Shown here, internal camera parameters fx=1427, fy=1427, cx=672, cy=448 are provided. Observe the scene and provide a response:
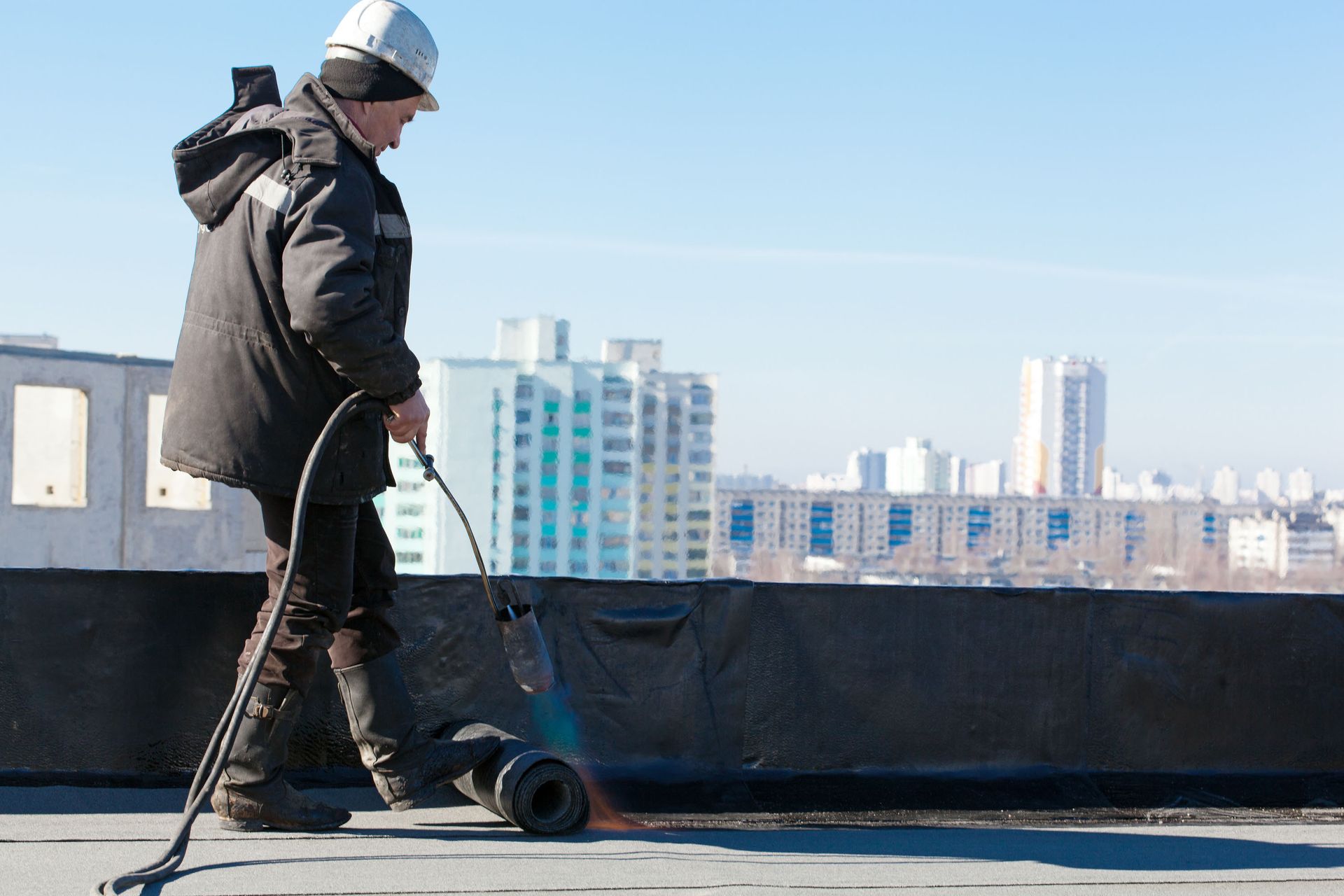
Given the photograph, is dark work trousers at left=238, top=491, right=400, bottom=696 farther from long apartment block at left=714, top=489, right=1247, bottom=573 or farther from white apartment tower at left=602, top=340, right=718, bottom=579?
long apartment block at left=714, top=489, right=1247, bottom=573

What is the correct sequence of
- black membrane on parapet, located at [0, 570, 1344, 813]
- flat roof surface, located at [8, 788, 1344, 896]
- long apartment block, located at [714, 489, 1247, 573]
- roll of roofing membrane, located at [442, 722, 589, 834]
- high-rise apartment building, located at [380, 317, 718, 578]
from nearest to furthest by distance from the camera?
flat roof surface, located at [8, 788, 1344, 896], roll of roofing membrane, located at [442, 722, 589, 834], black membrane on parapet, located at [0, 570, 1344, 813], high-rise apartment building, located at [380, 317, 718, 578], long apartment block, located at [714, 489, 1247, 573]

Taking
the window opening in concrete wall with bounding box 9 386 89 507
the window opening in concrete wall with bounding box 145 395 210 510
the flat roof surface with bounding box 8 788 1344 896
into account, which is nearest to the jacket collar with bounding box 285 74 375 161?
the flat roof surface with bounding box 8 788 1344 896

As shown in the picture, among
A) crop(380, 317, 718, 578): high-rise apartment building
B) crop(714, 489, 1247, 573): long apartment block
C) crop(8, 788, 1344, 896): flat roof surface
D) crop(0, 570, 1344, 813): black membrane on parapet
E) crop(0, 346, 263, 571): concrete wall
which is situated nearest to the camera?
crop(8, 788, 1344, 896): flat roof surface

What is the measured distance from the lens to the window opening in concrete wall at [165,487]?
3972 cm

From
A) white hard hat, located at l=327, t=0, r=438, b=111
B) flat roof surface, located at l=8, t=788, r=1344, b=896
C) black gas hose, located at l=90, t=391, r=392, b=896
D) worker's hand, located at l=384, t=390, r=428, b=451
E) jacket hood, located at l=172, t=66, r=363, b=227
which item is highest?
white hard hat, located at l=327, t=0, r=438, b=111

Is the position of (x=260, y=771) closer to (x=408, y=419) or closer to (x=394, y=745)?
(x=394, y=745)

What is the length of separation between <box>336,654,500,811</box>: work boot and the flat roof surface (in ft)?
0.31

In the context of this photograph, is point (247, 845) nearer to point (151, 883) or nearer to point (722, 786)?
point (151, 883)

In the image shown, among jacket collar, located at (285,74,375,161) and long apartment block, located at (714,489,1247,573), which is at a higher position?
jacket collar, located at (285,74,375,161)

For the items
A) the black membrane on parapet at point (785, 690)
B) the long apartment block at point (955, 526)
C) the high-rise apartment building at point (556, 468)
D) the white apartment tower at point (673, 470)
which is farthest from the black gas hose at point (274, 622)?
the long apartment block at point (955, 526)

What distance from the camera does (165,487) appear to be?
40531 millimetres

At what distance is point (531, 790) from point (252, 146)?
5.33 ft

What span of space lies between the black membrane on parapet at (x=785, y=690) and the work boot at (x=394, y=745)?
1.65ft

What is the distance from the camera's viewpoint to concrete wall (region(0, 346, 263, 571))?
37.9 meters
